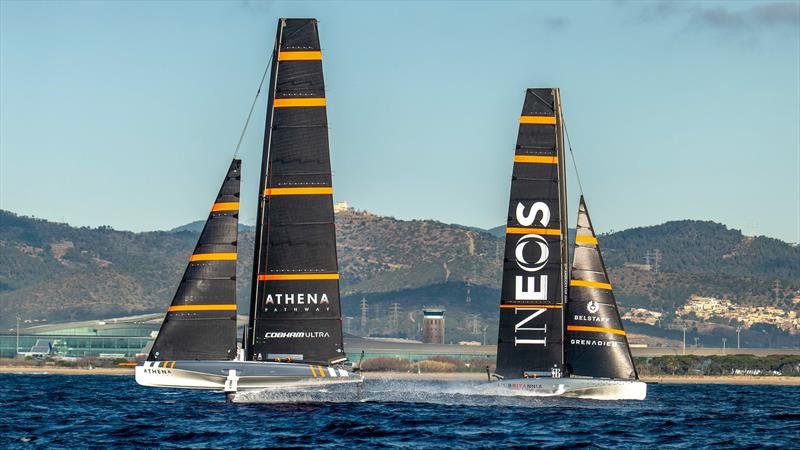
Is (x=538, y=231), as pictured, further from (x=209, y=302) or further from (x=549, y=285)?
(x=209, y=302)

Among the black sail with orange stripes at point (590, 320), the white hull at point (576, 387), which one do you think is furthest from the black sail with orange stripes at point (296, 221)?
the black sail with orange stripes at point (590, 320)

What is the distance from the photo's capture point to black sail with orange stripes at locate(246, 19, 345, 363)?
60.5 meters

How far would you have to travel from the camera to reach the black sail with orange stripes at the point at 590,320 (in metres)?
68.9

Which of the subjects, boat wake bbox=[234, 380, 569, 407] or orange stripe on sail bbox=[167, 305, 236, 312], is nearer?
orange stripe on sail bbox=[167, 305, 236, 312]

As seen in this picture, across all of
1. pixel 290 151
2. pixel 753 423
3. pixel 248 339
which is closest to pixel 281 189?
pixel 290 151

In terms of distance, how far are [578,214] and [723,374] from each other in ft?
413

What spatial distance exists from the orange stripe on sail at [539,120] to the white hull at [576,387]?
39.3 feet

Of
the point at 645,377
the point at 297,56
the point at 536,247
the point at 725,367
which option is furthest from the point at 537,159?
the point at 725,367

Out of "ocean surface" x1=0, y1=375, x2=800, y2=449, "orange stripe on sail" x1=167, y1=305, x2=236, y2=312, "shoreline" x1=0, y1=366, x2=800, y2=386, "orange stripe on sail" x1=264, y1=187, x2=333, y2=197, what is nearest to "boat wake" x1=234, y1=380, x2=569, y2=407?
"ocean surface" x1=0, y1=375, x2=800, y2=449

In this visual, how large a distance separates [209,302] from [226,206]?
4095 mm

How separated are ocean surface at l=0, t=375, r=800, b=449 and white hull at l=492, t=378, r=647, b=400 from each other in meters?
0.43

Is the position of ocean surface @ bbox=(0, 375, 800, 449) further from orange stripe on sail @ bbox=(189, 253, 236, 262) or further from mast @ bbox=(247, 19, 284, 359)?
orange stripe on sail @ bbox=(189, 253, 236, 262)

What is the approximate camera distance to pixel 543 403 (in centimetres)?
6638

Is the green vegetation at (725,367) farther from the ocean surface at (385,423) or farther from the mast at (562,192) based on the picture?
the mast at (562,192)
